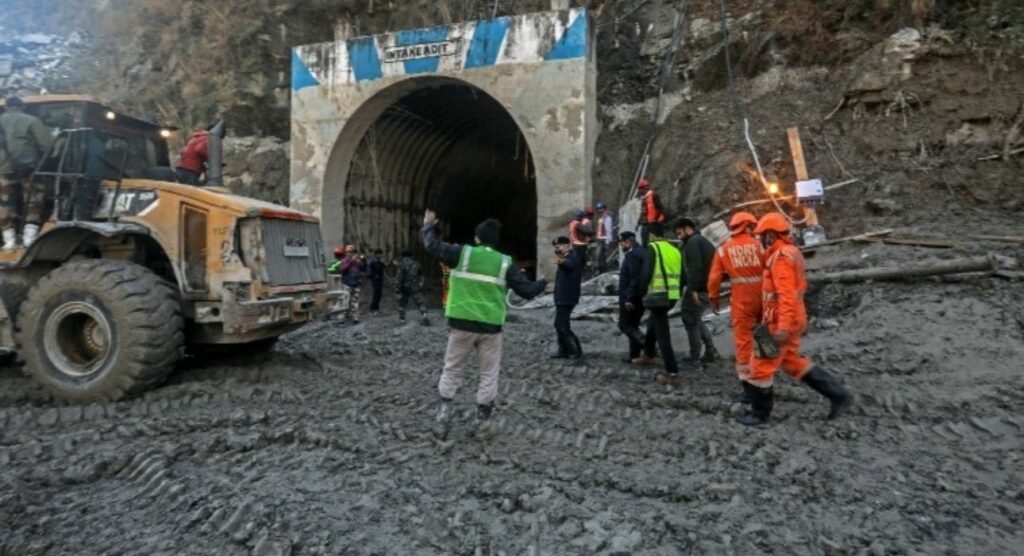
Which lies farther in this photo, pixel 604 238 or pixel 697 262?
pixel 604 238

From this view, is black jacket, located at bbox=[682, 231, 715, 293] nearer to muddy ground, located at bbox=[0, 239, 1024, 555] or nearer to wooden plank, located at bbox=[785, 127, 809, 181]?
muddy ground, located at bbox=[0, 239, 1024, 555]

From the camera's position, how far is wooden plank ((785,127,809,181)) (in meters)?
10.3

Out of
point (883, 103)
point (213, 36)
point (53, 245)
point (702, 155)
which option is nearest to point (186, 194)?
point (53, 245)

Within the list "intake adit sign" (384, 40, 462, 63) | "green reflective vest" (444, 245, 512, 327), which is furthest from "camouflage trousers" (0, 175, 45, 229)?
"intake adit sign" (384, 40, 462, 63)

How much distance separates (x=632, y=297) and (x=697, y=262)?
0.87 m

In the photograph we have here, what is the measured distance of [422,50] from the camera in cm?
1320

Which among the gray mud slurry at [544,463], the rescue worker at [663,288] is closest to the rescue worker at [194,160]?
the gray mud slurry at [544,463]

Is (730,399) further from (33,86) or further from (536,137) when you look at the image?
(33,86)

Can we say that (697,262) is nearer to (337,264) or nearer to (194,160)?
(194,160)

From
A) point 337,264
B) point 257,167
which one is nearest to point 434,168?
point 257,167

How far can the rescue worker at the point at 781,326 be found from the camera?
456 cm

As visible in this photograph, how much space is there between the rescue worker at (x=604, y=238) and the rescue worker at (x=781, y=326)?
280 inches

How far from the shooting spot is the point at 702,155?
11734mm

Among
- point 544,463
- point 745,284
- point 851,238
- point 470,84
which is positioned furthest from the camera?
point 470,84
